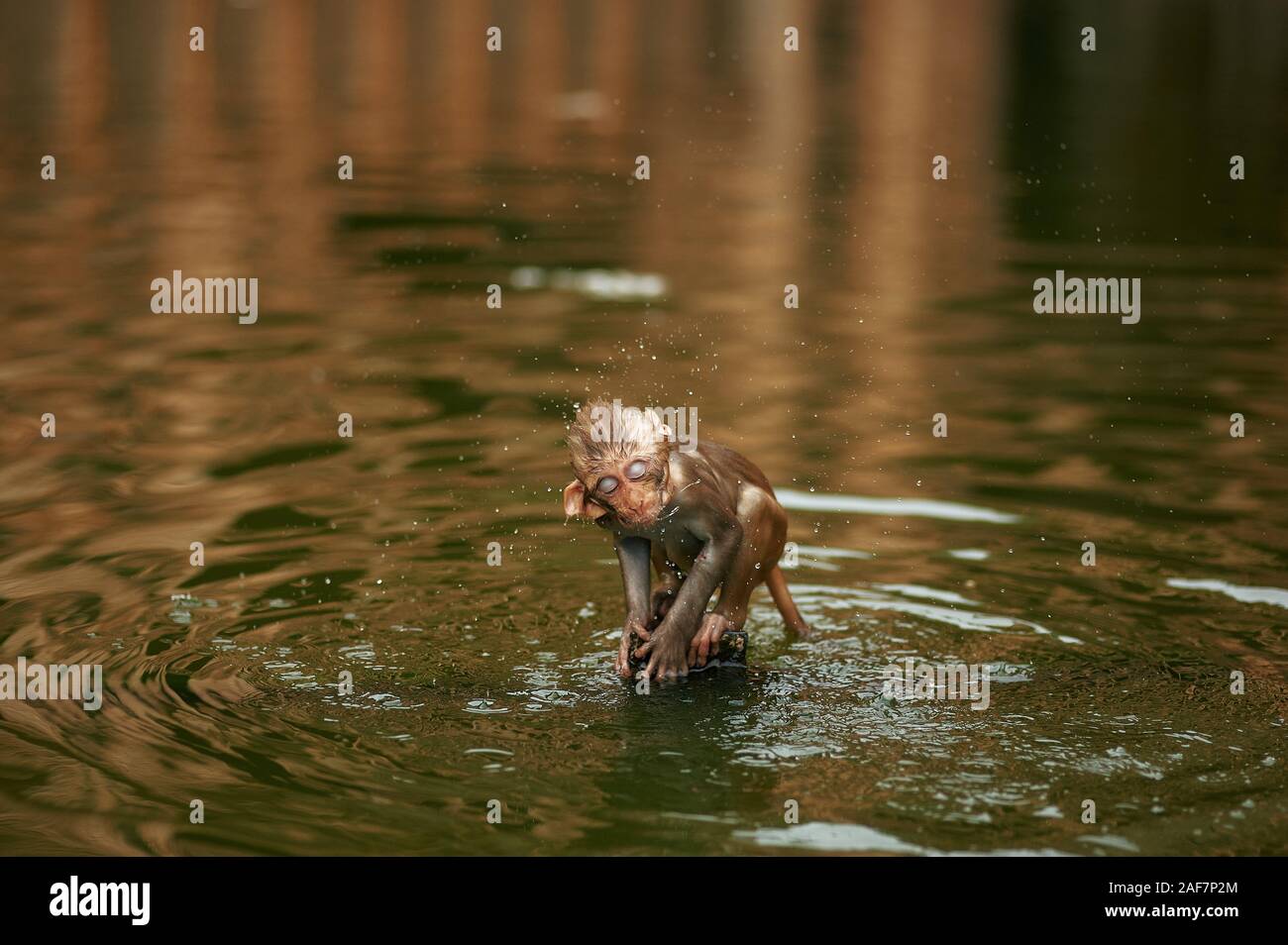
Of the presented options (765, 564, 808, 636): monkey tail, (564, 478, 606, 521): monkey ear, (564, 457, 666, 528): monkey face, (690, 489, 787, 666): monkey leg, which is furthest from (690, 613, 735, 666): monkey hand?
(564, 478, 606, 521): monkey ear

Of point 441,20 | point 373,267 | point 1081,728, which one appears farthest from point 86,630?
point 441,20

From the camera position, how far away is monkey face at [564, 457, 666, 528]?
6570 millimetres

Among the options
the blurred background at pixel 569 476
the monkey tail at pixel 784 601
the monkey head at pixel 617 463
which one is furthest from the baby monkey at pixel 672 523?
the blurred background at pixel 569 476

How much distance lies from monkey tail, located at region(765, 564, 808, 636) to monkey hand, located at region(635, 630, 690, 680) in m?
0.71

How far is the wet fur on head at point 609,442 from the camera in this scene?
6574 millimetres

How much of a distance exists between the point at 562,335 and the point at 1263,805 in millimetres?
7972

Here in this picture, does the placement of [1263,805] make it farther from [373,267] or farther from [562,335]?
[373,267]

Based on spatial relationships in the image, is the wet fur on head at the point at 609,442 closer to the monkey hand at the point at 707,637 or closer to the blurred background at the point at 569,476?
the monkey hand at the point at 707,637

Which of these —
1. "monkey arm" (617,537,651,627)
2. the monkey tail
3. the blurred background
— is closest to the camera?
the blurred background

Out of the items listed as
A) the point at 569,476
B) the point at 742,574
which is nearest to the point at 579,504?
the point at 742,574

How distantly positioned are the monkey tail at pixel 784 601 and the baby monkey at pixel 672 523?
0.13 meters

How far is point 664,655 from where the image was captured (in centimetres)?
705

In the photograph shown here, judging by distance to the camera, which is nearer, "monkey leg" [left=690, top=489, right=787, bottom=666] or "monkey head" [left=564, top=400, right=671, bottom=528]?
"monkey head" [left=564, top=400, right=671, bottom=528]

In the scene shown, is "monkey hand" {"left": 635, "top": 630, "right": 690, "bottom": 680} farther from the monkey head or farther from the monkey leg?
the monkey head
